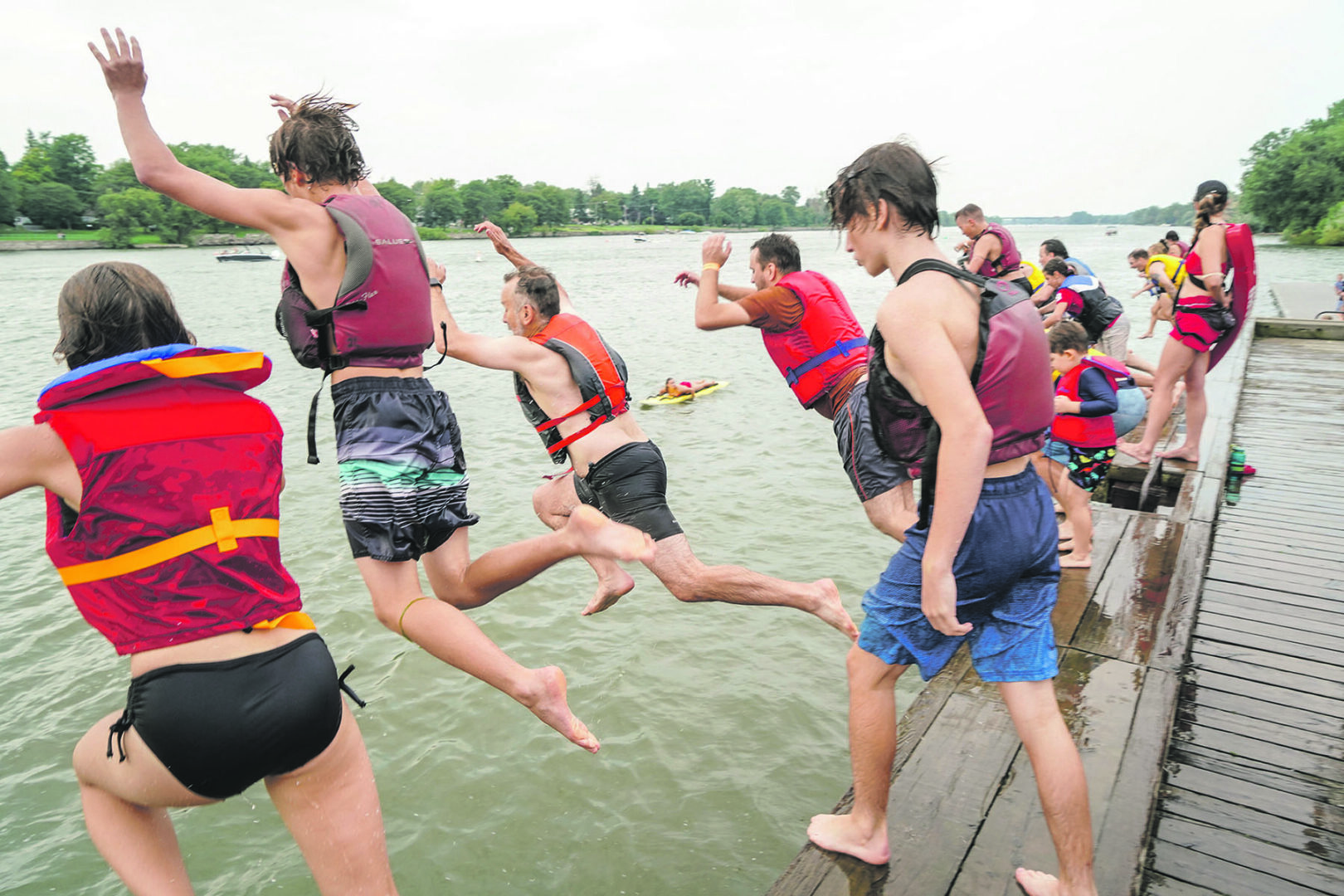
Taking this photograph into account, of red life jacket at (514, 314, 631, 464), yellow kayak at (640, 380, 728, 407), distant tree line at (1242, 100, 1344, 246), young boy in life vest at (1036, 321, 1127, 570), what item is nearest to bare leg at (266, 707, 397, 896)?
red life jacket at (514, 314, 631, 464)

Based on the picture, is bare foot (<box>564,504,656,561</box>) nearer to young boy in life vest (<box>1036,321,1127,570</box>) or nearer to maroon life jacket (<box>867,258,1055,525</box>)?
maroon life jacket (<box>867,258,1055,525</box>)


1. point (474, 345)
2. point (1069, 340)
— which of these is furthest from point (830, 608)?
point (1069, 340)

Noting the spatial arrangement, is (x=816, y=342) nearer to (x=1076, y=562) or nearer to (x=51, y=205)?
(x=1076, y=562)

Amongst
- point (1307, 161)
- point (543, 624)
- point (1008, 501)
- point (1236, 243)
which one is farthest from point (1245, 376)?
point (1307, 161)

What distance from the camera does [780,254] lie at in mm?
5281

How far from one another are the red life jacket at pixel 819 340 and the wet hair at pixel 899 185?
8.07 ft

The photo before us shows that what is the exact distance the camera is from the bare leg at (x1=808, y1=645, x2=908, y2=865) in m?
2.85

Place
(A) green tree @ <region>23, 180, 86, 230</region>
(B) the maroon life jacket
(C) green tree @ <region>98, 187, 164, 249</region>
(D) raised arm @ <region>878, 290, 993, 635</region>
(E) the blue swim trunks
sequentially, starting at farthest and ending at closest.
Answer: (A) green tree @ <region>23, 180, 86, 230</region> → (C) green tree @ <region>98, 187, 164, 249</region> → (E) the blue swim trunks → (B) the maroon life jacket → (D) raised arm @ <region>878, 290, 993, 635</region>

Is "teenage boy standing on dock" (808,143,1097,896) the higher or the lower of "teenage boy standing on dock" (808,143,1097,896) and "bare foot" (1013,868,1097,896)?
the higher

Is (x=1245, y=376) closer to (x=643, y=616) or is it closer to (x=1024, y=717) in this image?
(x=643, y=616)

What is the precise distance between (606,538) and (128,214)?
355 ft

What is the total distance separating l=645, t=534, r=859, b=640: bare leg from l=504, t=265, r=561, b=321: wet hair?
1625mm

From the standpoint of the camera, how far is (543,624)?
22.9 ft

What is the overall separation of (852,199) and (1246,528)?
5.67 meters
